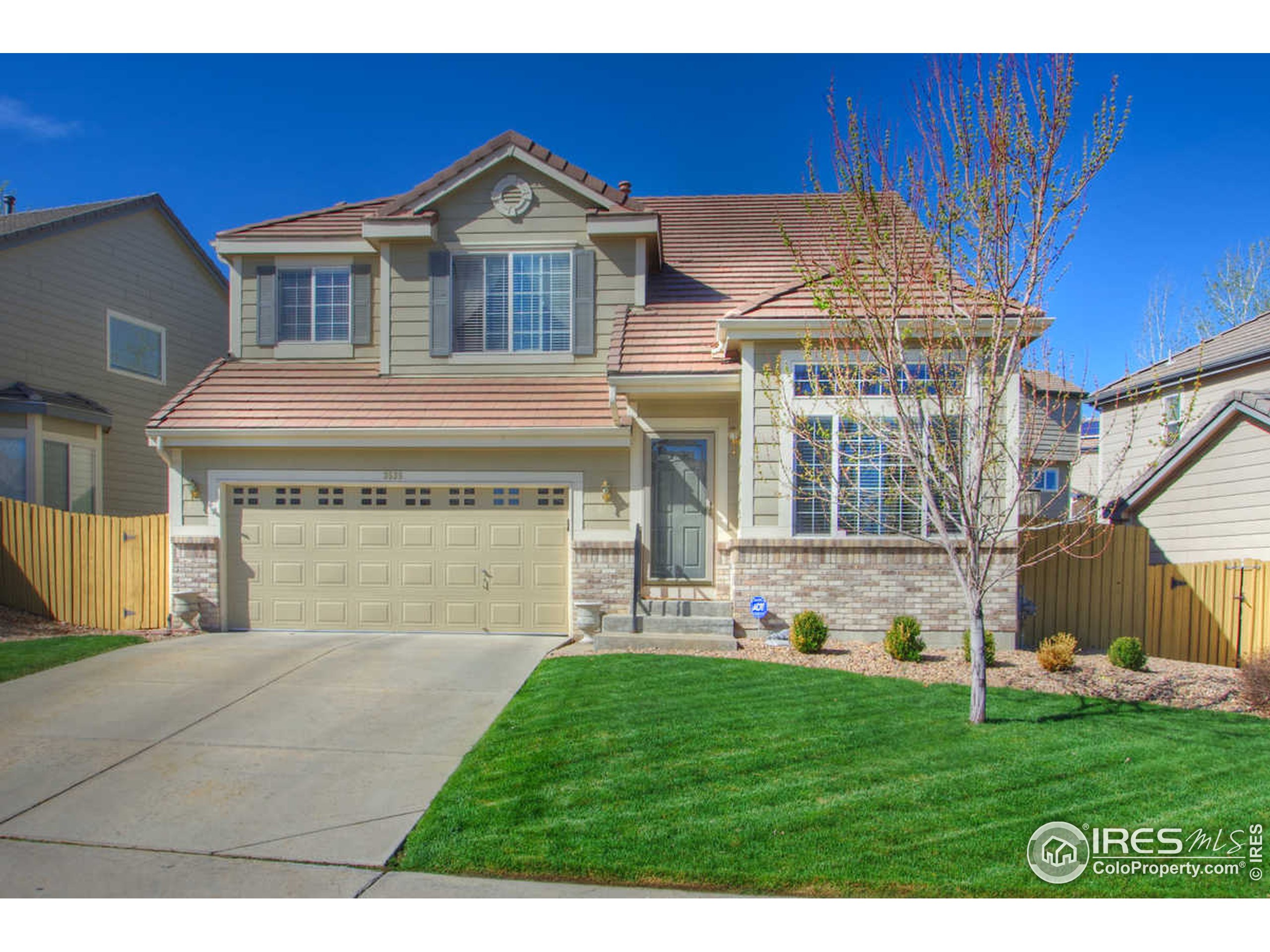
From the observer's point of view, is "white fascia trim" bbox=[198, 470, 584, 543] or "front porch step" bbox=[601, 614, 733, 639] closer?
"front porch step" bbox=[601, 614, 733, 639]

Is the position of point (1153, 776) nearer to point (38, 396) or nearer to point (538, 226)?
point (538, 226)

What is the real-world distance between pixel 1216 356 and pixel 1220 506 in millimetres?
5418

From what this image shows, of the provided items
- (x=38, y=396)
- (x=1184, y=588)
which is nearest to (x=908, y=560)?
(x=1184, y=588)

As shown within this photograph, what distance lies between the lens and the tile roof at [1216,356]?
15484 mm

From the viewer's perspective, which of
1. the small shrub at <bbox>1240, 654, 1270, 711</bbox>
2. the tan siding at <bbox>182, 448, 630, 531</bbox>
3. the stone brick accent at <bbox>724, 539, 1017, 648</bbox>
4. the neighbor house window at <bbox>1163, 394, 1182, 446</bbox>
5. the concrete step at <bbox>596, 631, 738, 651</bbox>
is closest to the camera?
the small shrub at <bbox>1240, 654, 1270, 711</bbox>

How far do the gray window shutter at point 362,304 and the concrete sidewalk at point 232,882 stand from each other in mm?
9264

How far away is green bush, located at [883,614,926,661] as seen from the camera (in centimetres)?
949

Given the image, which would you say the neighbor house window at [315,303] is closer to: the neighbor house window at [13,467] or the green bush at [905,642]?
the neighbor house window at [13,467]

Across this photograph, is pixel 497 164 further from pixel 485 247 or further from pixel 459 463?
pixel 459 463

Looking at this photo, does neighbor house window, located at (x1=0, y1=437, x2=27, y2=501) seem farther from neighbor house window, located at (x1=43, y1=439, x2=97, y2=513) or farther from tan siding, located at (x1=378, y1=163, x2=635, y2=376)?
tan siding, located at (x1=378, y1=163, x2=635, y2=376)

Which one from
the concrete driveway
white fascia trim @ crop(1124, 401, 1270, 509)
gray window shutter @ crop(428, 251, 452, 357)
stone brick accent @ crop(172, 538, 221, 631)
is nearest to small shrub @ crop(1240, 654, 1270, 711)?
white fascia trim @ crop(1124, 401, 1270, 509)

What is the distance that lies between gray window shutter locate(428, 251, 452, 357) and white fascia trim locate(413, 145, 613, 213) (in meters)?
0.76

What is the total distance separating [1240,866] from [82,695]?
9173 mm

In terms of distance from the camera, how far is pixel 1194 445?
13.1 meters
